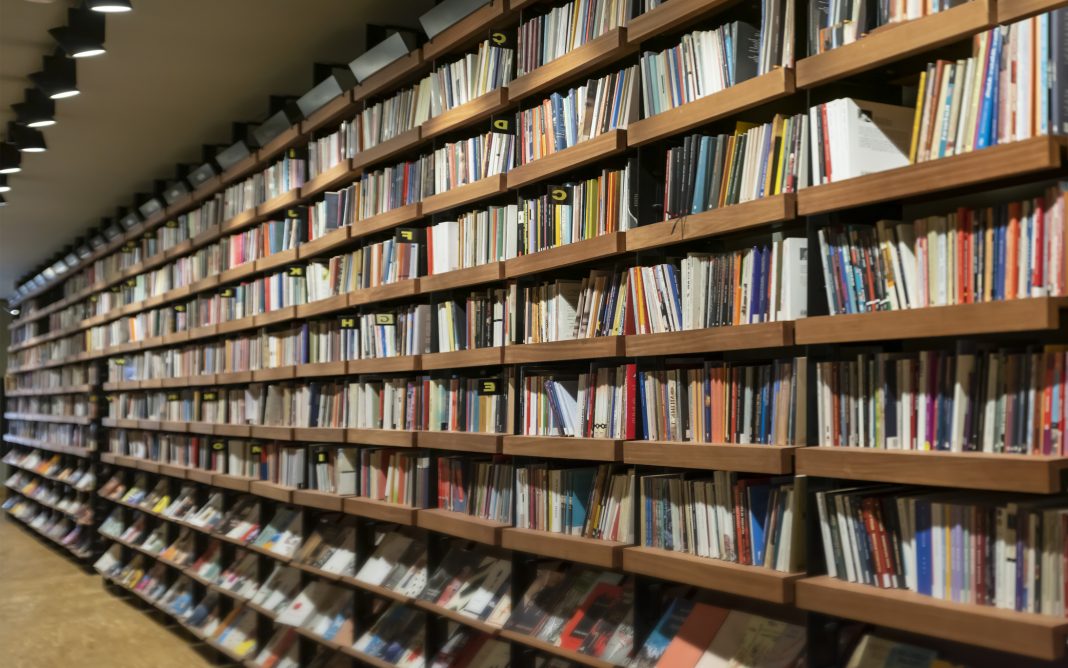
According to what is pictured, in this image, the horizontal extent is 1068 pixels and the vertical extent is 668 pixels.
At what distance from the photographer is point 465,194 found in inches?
159

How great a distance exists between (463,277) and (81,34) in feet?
7.58

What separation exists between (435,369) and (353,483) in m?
1.08

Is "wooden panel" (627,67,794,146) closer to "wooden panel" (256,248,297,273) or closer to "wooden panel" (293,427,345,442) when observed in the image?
"wooden panel" (293,427,345,442)

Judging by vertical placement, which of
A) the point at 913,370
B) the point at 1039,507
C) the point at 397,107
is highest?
the point at 397,107

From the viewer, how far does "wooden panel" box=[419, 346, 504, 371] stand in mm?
3811

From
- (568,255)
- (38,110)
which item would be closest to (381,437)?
(568,255)

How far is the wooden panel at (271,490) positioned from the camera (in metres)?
5.48

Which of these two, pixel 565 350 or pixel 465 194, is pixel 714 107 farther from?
pixel 465 194

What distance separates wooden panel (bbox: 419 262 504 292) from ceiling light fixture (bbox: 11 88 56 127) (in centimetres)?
308

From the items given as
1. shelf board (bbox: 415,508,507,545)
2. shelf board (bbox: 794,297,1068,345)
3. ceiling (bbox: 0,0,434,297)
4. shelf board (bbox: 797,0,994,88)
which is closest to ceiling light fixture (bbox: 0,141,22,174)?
ceiling (bbox: 0,0,434,297)

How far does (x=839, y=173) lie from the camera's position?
2465 millimetres

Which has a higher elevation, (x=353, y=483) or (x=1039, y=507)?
(x=1039, y=507)

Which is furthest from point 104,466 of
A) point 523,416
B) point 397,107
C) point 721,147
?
point 721,147

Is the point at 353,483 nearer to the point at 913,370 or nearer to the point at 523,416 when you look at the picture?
the point at 523,416
